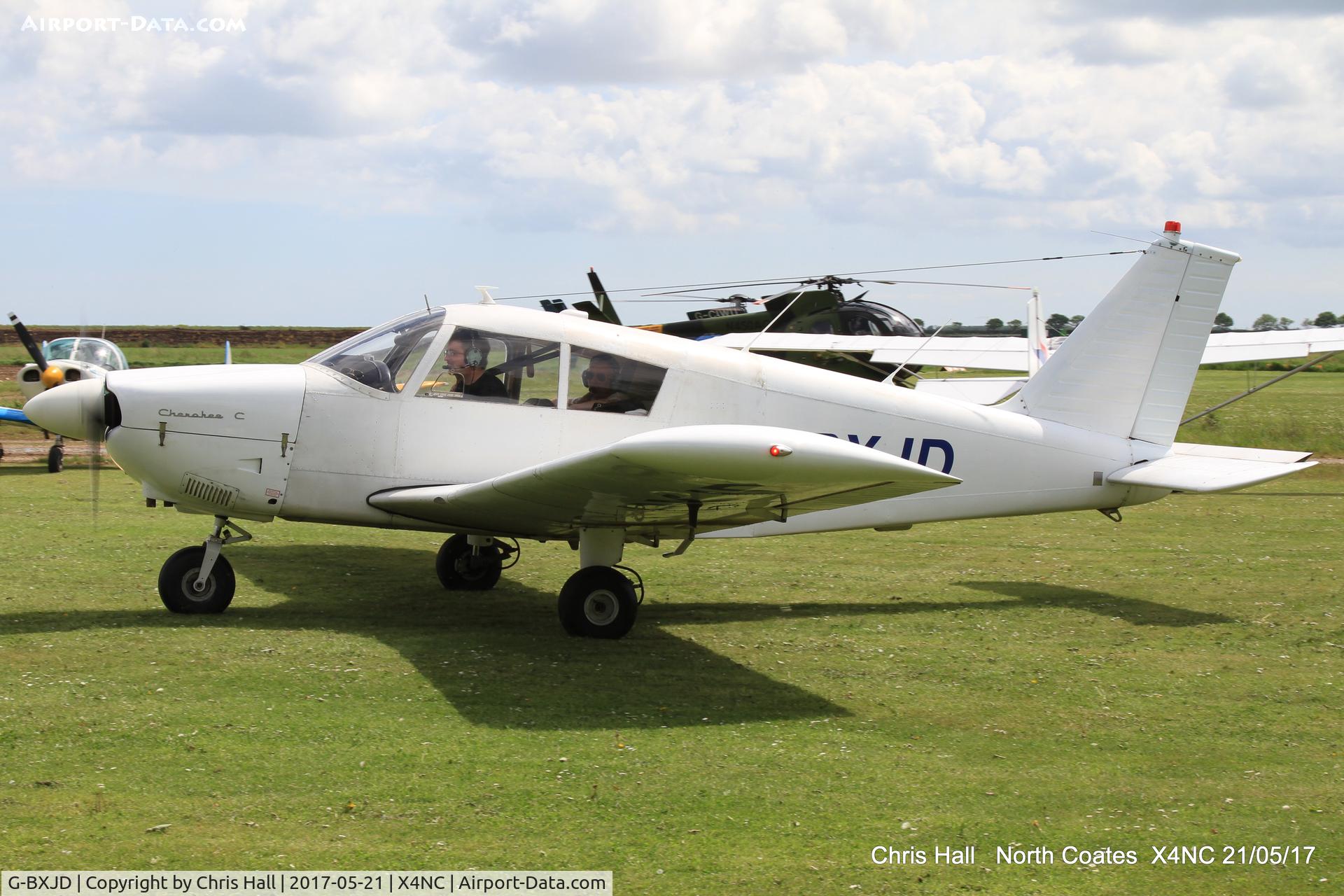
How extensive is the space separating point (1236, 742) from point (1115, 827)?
1662mm

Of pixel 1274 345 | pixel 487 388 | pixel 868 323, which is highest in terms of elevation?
pixel 868 323

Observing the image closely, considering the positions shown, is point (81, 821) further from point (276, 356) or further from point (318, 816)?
point (276, 356)

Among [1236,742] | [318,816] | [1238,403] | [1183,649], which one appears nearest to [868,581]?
[1183,649]

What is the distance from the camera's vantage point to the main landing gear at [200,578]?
329 inches

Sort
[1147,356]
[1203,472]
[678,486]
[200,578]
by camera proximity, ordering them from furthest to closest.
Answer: [1147,356], [1203,472], [200,578], [678,486]

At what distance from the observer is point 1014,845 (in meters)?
4.88

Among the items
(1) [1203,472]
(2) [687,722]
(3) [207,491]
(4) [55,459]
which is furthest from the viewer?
(4) [55,459]

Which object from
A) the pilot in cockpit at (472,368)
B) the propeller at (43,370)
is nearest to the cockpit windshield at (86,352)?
the propeller at (43,370)

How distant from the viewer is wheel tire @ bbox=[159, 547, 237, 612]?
8367 millimetres

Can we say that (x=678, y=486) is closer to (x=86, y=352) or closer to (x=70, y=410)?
(x=70, y=410)

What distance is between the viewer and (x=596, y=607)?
8281 mm

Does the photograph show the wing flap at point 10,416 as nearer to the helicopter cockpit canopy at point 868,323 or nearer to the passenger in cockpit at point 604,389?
the passenger in cockpit at point 604,389

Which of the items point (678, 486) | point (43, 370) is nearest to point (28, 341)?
point (43, 370)

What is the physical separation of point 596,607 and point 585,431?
129cm
